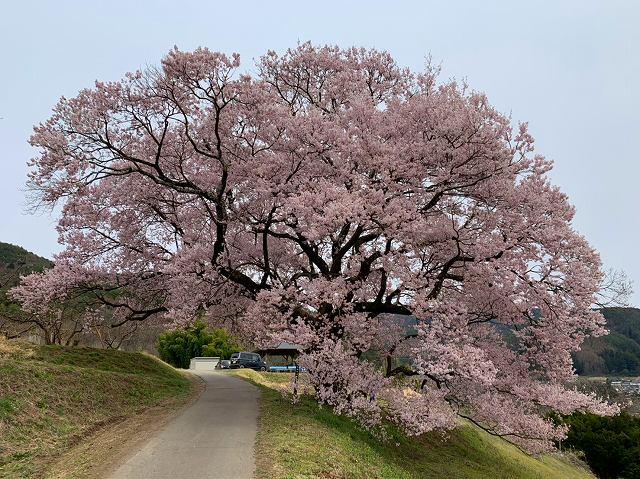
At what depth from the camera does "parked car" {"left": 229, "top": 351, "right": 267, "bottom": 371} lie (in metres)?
38.6

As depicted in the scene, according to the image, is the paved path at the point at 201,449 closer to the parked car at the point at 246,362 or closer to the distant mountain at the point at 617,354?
the parked car at the point at 246,362

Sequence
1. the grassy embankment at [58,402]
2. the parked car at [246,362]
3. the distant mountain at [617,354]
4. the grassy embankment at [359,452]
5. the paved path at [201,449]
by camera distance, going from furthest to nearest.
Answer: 1. the distant mountain at [617,354]
2. the parked car at [246,362]
3. the grassy embankment at [58,402]
4. the grassy embankment at [359,452]
5. the paved path at [201,449]

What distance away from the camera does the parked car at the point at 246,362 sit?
38.6 metres

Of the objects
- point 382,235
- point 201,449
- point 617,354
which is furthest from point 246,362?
point 617,354

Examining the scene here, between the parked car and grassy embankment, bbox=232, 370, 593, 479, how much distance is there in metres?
18.3

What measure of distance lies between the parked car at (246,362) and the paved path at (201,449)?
23829mm

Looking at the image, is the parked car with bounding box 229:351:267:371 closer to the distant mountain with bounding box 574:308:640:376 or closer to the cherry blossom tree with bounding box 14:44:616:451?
the cherry blossom tree with bounding box 14:44:616:451

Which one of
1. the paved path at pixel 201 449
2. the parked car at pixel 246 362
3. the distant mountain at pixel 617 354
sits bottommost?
the paved path at pixel 201 449

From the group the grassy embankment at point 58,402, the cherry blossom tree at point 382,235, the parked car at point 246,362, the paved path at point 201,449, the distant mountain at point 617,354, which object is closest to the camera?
the paved path at point 201,449

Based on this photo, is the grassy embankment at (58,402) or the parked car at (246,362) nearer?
the grassy embankment at (58,402)

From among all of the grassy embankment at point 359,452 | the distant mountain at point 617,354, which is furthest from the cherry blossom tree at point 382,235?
the distant mountain at point 617,354

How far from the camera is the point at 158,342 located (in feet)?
151

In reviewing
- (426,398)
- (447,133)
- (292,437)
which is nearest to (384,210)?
(447,133)

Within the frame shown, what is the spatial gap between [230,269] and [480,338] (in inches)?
304
